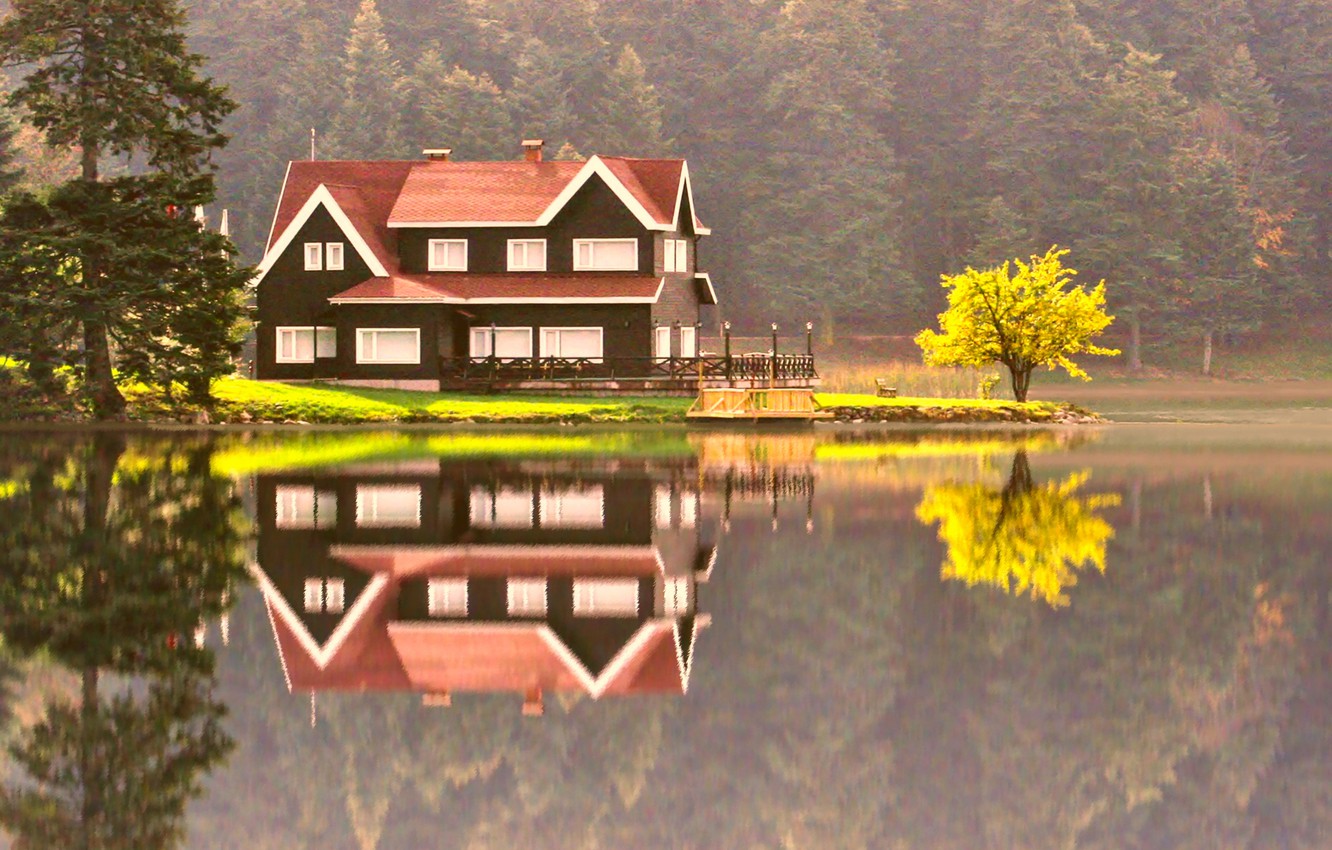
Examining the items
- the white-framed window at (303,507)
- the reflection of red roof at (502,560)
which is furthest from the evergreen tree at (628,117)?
the reflection of red roof at (502,560)

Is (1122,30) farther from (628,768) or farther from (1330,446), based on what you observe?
(628,768)

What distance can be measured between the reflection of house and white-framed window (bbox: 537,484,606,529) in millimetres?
36

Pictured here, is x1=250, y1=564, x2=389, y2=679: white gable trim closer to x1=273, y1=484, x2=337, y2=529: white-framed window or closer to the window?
x1=273, y1=484, x2=337, y2=529: white-framed window

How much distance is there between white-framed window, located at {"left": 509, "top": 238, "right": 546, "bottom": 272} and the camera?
68.2 meters

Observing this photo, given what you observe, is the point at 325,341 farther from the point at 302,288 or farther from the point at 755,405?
the point at 755,405

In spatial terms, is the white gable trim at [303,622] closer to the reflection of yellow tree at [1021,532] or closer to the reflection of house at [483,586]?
the reflection of house at [483,586]

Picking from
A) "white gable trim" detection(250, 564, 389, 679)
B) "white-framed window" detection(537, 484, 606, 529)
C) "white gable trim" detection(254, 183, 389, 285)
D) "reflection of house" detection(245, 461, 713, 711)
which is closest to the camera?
"reflection of house" detection(245, 461, 713, 711)

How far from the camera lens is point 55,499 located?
29094 millimetres

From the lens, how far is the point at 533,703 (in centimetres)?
1300

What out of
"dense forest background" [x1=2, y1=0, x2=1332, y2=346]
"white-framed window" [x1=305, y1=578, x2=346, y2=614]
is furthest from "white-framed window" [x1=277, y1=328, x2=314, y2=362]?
"white-framed window" [x1=305, y1=578, x2=346, y2=614]

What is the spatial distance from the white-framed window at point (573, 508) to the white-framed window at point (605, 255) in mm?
35453

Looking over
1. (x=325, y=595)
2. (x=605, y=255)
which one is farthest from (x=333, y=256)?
(x=325, y=595)

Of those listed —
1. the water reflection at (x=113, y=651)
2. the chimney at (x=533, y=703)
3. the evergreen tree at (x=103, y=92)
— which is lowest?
the water reflection at (x=113, y=651)

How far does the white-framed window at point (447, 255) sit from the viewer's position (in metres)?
68.8
